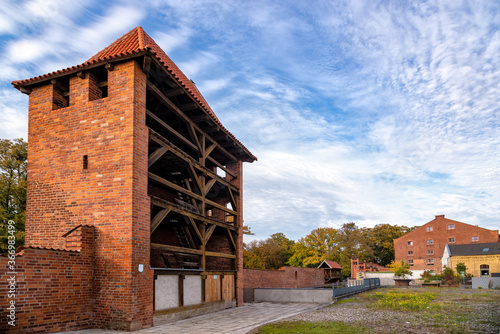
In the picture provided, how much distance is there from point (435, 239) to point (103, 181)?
57.8 metres

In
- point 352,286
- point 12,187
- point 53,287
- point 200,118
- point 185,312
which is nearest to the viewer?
point 53,287

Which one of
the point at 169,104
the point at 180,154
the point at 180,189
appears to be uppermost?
the point at 169,104

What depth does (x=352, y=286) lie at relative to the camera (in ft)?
83.8

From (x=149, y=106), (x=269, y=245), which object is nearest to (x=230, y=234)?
(x=149, y=106)

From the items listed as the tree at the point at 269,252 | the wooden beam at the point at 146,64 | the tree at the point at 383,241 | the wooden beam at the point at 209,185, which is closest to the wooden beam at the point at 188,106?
the wooden beam at the point at 146,64

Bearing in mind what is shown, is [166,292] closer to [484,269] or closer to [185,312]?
[185,312]

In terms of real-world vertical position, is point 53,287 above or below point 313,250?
above

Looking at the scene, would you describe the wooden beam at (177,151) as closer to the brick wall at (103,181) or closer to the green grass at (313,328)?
the brick wall at (103,181)

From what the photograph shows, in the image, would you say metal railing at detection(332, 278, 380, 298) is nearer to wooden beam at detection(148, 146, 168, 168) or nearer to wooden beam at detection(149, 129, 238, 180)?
wooden beam at detection(149, 129, 238, 180)

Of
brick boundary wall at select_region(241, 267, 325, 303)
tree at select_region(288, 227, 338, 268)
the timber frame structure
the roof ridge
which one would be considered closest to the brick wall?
the timber frame structure

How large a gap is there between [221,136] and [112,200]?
7.52 metres

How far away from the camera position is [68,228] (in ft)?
37.3

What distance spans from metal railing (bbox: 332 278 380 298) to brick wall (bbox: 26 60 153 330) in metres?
13.0

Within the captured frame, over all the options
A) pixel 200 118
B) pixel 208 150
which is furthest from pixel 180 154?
pixel 208 150
